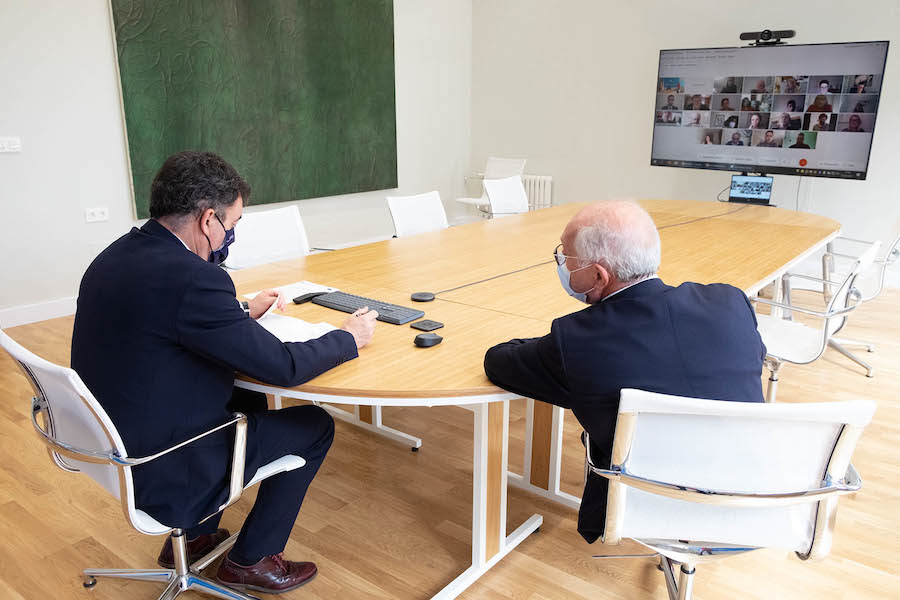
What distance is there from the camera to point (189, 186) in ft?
5.35

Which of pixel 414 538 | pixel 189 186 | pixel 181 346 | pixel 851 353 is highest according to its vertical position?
pixel 189 186

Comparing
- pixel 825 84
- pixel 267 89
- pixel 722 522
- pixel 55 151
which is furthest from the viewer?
pixel 267 89

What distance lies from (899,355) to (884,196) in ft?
6.46

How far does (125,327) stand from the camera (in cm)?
153

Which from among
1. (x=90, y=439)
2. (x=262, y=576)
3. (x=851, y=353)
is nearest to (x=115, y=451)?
(x=90, y=439)

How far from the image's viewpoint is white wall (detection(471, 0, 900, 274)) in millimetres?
5359

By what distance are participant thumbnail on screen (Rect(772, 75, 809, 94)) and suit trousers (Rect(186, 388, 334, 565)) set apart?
4880mm

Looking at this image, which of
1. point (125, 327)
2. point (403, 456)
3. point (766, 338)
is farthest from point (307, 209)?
point (125, 327)

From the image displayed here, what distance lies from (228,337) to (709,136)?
516 cm

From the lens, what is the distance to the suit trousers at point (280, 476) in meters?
1.81

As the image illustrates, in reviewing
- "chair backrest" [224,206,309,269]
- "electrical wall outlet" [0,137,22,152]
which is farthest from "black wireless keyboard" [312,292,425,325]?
"electrical wall outlet" [0,137,22,152]

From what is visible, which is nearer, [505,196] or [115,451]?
[115,451]

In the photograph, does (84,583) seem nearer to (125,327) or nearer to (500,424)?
(125,327)

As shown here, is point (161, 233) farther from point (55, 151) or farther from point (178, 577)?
point (55, 151)
